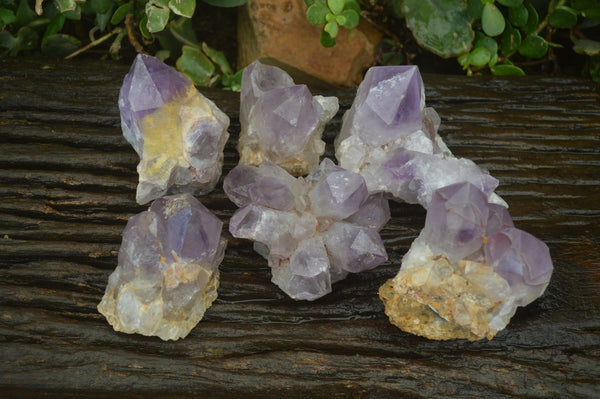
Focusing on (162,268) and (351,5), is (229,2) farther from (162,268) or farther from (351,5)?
(162,268)

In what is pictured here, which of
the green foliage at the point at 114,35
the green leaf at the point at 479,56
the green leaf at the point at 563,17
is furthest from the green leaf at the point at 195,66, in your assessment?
the green leaf at the point at 563,17

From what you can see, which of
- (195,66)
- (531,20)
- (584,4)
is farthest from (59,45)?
(584,4)

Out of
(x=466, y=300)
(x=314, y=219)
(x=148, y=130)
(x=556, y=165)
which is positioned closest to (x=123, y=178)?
(x=148, y=130)

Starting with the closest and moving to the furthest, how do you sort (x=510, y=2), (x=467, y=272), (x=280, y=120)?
(x=467, y=272) → (x=280, y=120) → (x=510, y=2)

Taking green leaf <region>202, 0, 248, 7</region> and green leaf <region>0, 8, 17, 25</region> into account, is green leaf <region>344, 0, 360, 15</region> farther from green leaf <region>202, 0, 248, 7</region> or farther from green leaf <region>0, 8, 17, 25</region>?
green leaf <region>0, 8, 17, 25</region>

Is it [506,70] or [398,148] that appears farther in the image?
[506,70]

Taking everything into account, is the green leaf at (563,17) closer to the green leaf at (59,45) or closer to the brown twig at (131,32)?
the brown twig at (131,32)

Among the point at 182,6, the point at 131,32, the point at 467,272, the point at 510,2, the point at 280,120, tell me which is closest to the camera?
the point at 467,272
